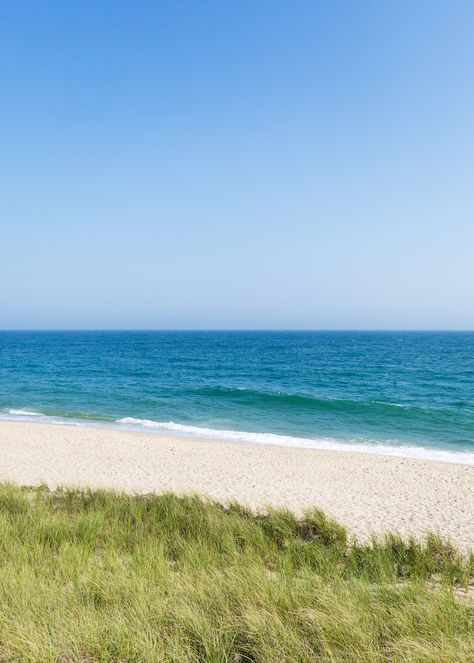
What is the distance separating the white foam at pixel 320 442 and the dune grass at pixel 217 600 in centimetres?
1214

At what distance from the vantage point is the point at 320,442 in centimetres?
2156

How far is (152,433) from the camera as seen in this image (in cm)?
2317

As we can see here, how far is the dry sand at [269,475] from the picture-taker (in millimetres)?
11531

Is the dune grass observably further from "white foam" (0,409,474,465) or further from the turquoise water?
the turquoise water

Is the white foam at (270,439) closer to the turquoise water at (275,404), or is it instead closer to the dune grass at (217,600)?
the turquoise water at (275,404)

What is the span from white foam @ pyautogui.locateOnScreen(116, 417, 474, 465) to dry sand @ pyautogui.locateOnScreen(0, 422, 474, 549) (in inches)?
68.5

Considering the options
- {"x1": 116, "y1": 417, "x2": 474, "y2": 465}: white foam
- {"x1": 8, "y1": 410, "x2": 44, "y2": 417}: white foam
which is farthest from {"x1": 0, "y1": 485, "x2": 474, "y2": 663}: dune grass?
{"x1": 8, "y1": 410, "x2": 44, "y2": 417}: white foam

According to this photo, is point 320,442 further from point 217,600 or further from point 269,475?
point 217,600

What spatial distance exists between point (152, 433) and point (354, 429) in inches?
454

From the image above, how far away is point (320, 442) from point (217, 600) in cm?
1770

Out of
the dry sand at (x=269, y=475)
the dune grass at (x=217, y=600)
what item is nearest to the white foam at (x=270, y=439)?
the dry sand at (x=269, y=475)

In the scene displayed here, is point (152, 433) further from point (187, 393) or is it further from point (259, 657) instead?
point (259, 657)

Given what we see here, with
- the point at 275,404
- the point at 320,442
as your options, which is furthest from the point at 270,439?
the point at 275,404

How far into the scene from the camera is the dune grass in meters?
3.81
